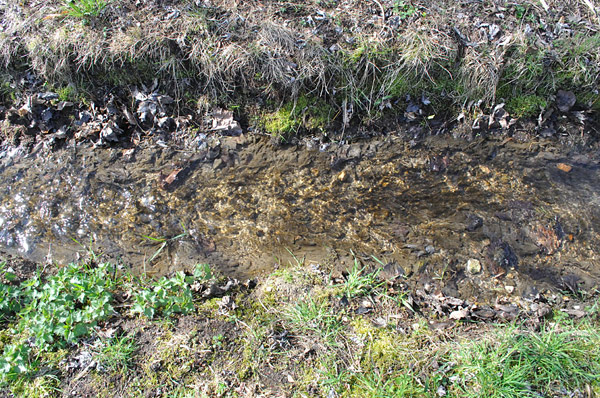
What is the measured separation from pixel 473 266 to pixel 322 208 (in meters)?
1.42

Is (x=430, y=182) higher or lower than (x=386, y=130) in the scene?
lower

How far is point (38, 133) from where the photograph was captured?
13.6 feet

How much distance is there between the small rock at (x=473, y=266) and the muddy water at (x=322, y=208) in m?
0.02

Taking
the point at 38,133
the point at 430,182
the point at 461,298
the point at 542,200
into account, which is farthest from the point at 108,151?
the point at 542,200

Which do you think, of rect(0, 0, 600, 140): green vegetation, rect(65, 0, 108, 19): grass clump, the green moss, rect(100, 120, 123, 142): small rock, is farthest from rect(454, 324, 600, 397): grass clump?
rect(65, 0, 108, 19): grass clump

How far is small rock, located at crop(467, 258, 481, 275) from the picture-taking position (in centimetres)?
316

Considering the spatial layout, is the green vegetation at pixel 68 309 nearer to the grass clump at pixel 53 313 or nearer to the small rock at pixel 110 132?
the grass clump at pixel 53 313

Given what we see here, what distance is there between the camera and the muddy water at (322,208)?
3.27m

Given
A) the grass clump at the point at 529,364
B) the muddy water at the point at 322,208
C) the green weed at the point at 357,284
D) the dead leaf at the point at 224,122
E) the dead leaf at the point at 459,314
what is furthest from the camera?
the dead leaf at the point at 224,122

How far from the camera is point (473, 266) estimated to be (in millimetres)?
3188

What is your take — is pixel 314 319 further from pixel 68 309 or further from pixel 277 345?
pixel 68 309

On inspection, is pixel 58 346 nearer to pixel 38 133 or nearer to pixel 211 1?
pixel 38 133

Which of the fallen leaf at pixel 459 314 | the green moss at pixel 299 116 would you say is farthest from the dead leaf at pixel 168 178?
the fallen leaf at pixel 459 314

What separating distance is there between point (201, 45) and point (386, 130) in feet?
7.04
